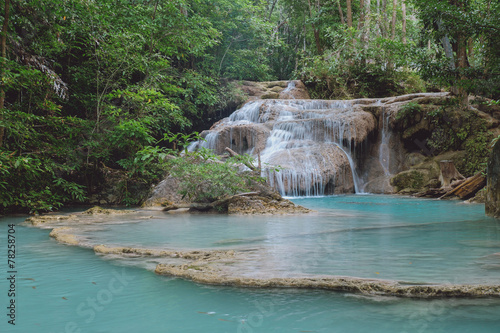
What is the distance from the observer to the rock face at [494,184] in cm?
668

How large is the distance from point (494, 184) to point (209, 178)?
5245mm

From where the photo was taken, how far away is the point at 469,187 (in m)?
10.9

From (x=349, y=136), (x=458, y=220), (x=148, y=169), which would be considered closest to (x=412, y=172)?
(x=349, y=136)

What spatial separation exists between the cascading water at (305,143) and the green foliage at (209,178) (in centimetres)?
466

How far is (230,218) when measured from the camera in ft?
24.1

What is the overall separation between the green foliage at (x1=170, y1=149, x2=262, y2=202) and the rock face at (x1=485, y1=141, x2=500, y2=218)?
4.36 meters

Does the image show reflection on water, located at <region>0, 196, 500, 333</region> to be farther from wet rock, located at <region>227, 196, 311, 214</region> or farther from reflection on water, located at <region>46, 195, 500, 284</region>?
wet rock, located at <region>227, 196, 311, 214</region>

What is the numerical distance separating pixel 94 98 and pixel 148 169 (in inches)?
99.4

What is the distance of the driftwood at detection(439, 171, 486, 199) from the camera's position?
34.6 ft

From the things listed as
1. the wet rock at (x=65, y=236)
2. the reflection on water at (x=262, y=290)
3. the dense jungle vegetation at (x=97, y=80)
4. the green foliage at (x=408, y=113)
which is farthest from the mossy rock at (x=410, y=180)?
the wet rock at (x=65, y=236)

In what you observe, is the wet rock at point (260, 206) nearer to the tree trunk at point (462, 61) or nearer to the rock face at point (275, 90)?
the tree trunk at point (462, 61)

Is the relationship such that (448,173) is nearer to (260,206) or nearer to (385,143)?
(385,143)

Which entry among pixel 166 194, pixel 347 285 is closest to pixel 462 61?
pixel 166 194

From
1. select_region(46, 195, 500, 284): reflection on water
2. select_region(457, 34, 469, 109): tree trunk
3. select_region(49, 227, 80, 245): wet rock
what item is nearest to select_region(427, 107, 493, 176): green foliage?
select_region(457, 34, 469, 109): tree trunk
